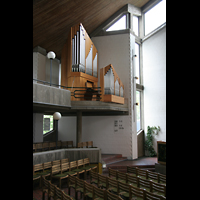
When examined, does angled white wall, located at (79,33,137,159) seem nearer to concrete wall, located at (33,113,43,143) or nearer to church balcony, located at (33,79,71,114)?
concrete wall, located at (33,113,43,143)

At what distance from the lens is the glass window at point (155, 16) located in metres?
14.5

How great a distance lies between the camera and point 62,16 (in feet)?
38.3

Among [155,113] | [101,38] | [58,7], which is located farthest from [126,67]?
[58,7]

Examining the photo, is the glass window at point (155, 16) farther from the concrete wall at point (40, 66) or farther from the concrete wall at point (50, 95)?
the concrete wall at point (50, 95)

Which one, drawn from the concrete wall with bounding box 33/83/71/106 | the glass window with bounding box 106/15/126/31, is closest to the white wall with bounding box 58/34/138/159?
the glass window with bounding box 106/15/126/31

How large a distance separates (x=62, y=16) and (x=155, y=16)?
7.30 meters

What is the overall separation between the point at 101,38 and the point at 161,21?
4533mm

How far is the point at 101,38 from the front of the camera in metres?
14.8

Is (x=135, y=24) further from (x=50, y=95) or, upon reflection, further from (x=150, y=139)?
(x=50, y=95)

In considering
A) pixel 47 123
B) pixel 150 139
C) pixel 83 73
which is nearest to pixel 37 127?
pixel 47 123

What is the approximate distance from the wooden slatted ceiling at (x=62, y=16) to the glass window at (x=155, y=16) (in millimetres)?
1131

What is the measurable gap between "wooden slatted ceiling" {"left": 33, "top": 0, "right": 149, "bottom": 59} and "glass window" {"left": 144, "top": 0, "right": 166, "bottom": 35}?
1.13m
